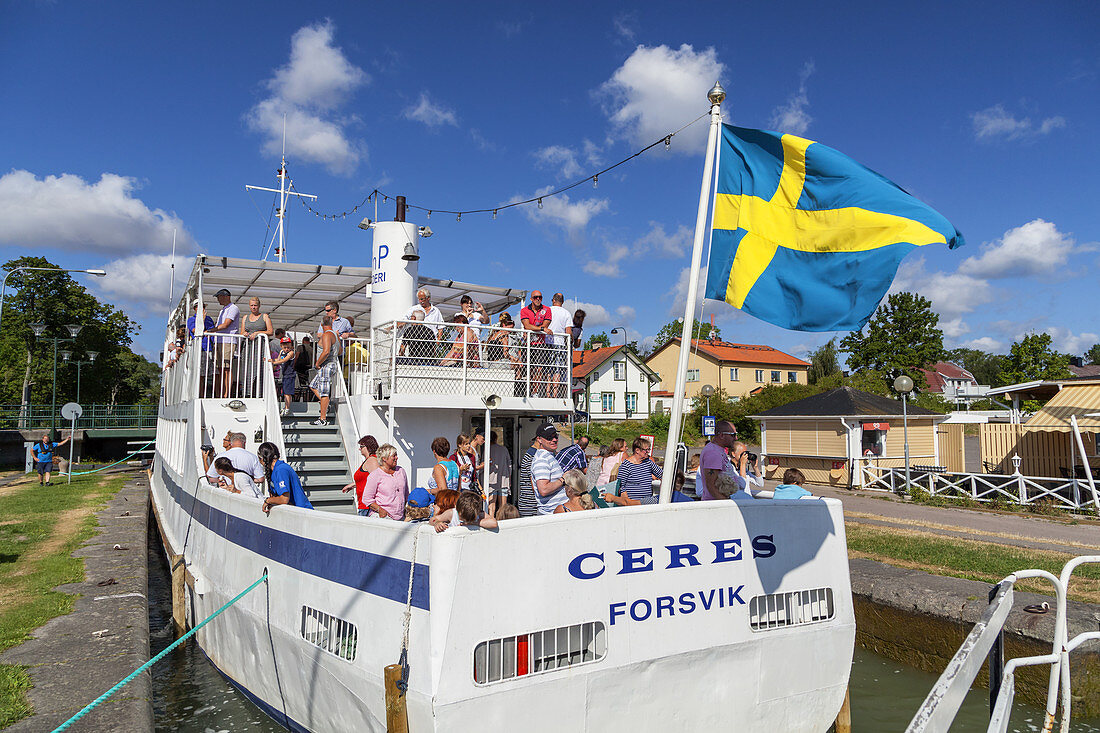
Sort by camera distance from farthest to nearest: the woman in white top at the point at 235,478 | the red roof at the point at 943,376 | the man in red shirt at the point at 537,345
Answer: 1. the red roof at the point at 943,376
2. the man in red shirt at the point at 537,345
3. the woman in white top at the point at 235,478

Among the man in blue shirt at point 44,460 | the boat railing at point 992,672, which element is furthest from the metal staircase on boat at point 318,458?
the man in blue shirt at point 44,460

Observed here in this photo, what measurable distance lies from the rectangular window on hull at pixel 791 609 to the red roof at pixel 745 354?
168ft

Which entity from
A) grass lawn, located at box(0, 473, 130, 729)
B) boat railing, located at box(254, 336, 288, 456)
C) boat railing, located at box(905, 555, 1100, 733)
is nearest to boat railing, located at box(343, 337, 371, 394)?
boat railing, located at box(254, 336, 288, 456)

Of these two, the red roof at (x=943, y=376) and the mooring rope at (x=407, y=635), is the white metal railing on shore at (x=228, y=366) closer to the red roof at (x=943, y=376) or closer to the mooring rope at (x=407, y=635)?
the mooring rope at (x=407, y=635)

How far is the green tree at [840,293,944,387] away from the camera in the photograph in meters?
50.4

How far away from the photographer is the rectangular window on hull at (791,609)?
532cm

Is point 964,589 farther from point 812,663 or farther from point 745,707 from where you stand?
point 745,707

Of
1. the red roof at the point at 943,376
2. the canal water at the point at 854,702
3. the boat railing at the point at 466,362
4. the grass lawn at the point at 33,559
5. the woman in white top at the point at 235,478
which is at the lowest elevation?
the canal water at the point at 854,702

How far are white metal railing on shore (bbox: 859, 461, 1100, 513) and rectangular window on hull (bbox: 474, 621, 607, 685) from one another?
17147mm

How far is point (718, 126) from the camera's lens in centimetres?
573

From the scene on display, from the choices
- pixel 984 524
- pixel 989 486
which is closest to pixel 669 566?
pixel 984 524

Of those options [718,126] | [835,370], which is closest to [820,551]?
[718,126]

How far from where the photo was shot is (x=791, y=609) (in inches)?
217

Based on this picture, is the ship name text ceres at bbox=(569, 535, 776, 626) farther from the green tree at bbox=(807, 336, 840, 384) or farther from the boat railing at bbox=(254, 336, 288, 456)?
the green tree at bbox=(807, 336, 840, 384)
